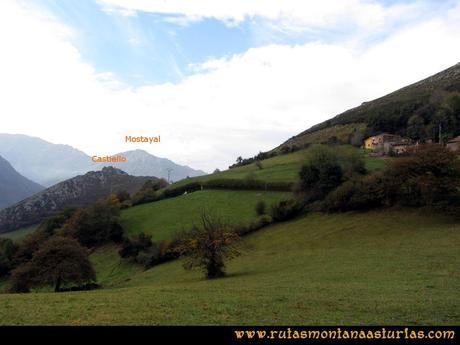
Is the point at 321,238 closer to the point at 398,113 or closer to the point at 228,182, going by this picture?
the point at 228,182

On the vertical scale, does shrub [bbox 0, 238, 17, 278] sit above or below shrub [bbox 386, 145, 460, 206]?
below

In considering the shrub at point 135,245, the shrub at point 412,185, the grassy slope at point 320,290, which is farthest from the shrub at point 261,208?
the shrub at point 135,245

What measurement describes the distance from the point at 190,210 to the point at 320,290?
7415cm

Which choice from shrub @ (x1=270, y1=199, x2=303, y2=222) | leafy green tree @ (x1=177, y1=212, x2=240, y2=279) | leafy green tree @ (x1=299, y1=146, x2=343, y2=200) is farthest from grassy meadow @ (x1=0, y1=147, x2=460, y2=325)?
leafy green tree @ (x1=299, y1=146, x2=343, y2=200)

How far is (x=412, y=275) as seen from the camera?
33344 millimetres

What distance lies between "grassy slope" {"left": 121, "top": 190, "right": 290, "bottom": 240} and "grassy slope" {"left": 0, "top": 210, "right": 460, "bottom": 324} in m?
27.5

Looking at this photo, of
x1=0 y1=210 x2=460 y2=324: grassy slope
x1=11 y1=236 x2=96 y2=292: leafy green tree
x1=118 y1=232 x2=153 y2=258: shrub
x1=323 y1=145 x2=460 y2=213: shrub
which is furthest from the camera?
x1=118 y1=232 x2=153 y2=258: shrub

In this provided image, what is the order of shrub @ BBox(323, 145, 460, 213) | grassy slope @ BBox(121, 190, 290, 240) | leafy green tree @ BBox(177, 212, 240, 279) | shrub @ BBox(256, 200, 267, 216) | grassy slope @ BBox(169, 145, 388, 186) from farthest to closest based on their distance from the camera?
grassy slope @ BBox(169, 145, 388, 186)
grassy slope @ BBox(121, 190, 290, 240)
shrub @ BBox(256, 200, 267, 216)
shrub @ BBox(323, 145, 460, 213)
leafy green tree @ BBox(177, 212, 240, 279)

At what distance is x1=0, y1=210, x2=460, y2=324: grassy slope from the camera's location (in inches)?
786

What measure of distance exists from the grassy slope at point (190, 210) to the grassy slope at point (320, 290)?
27.5m

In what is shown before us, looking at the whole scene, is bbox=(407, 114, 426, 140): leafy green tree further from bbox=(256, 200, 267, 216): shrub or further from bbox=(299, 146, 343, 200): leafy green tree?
bbox=(256, 200, 267, 216): shrub

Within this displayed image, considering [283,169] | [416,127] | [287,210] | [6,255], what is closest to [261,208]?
[287,210]
